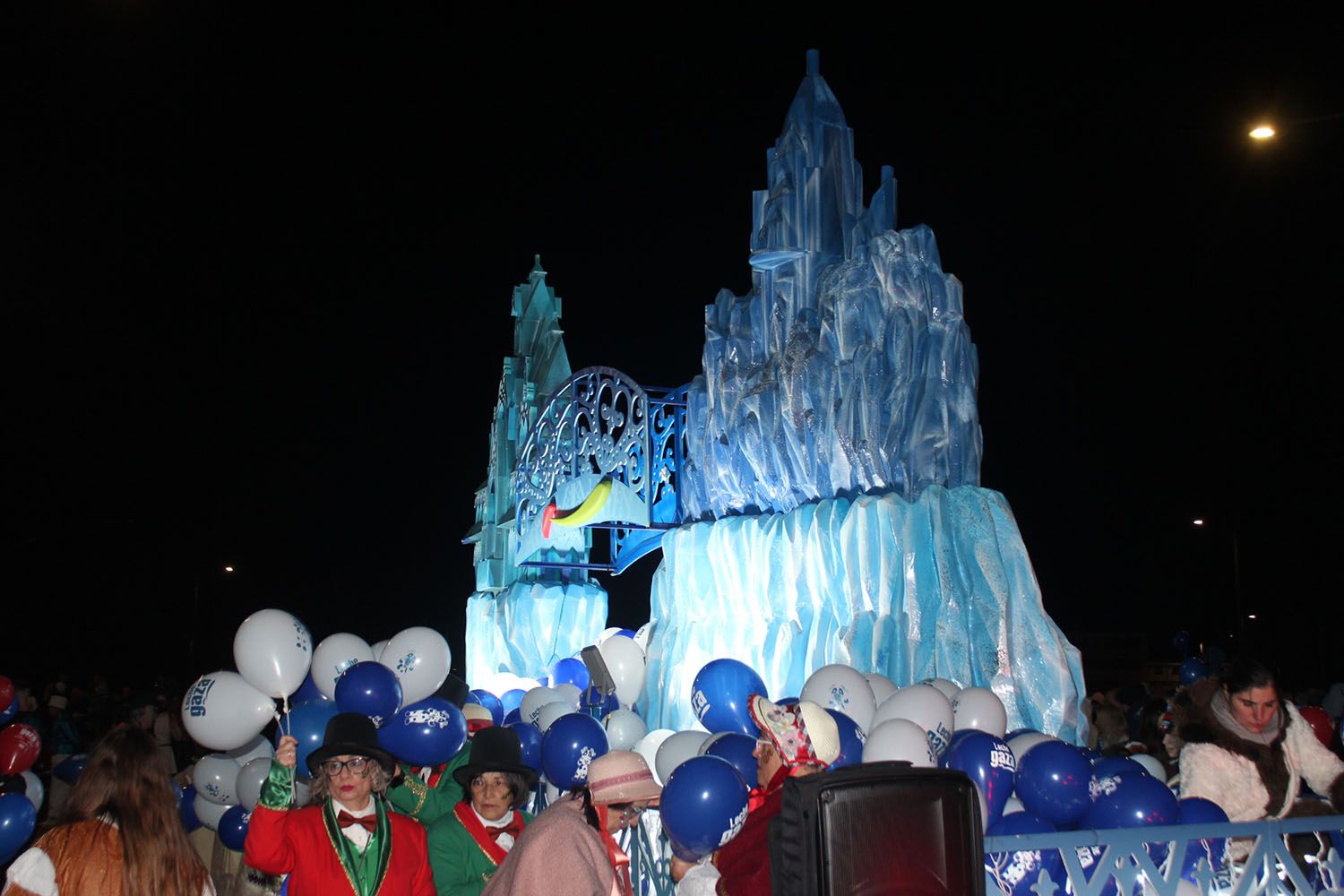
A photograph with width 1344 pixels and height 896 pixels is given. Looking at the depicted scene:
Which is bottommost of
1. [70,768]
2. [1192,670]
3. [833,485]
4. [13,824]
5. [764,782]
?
[13,824]

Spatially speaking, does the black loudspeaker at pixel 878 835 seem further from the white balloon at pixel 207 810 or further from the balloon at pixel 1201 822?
the white balloon at pixel 207 810

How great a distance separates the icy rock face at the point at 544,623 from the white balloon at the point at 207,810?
11.3 metres

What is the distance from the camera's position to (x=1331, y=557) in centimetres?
2130

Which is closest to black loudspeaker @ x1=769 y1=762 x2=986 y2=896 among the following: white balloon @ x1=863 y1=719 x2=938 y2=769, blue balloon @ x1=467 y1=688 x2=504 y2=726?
white balloon @ x1=863 y1=719 x2=938 y2=769

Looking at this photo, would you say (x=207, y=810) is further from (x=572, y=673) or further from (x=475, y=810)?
(x=572, y=673)

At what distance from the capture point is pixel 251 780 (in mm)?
5375

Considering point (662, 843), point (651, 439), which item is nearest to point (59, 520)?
point (651, 439)

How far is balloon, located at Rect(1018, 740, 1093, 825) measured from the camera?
4785 millimetres

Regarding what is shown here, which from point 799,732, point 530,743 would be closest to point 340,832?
point 799,732

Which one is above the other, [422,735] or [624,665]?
[624,665]

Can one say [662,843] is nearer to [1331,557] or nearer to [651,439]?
[651,439]

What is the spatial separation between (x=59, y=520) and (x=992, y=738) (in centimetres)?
2414

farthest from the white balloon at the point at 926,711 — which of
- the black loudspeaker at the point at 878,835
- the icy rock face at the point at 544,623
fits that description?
the icy rock face at the point at 544,623

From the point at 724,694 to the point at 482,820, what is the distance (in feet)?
10.6
